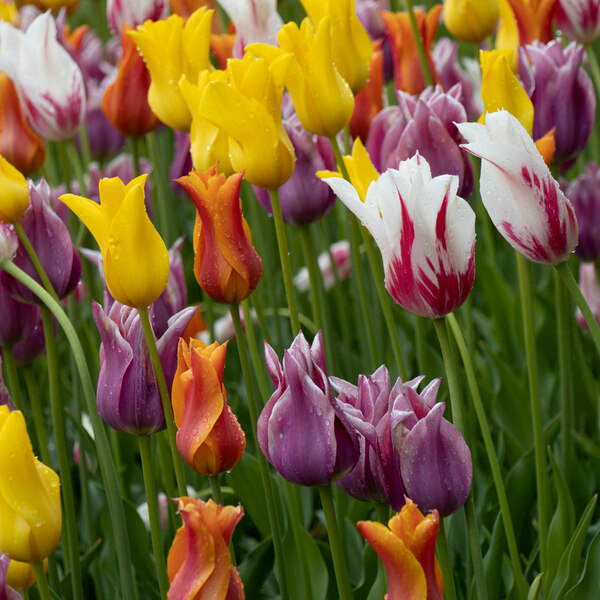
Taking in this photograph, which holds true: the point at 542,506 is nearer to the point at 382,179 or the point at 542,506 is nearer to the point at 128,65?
the point at 382,179

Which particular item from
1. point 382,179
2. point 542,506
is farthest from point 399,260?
point 542,506

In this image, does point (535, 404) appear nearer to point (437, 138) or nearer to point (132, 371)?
point (437, 138)

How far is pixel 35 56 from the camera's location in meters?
1.54

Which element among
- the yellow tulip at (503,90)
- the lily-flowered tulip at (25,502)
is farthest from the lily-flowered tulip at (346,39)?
the lily-flowered tulip at (25,502)

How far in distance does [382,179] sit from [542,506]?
546mm

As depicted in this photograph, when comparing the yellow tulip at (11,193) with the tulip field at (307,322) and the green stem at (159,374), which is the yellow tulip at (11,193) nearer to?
the tulip field at (307,322)

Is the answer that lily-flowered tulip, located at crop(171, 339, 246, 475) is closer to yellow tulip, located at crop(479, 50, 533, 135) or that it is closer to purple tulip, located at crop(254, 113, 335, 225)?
yellow tulip, located at crop(479, 50, 533, 135)

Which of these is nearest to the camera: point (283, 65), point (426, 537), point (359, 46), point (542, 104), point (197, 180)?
point (426, 537)

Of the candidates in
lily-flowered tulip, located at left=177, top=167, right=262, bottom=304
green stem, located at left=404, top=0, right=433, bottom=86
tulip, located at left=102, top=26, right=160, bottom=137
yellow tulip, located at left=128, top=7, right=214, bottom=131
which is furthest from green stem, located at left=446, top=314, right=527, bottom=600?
tulip, located at left=102, top=26, right=160, bottom=137

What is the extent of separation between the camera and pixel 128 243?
36.4 inches

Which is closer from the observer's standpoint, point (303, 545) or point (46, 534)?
point (46, 534)

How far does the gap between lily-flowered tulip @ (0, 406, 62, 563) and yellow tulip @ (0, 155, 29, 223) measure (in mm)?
363

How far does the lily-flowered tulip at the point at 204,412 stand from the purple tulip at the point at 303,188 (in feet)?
1.85

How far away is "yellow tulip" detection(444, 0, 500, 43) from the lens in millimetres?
1607
